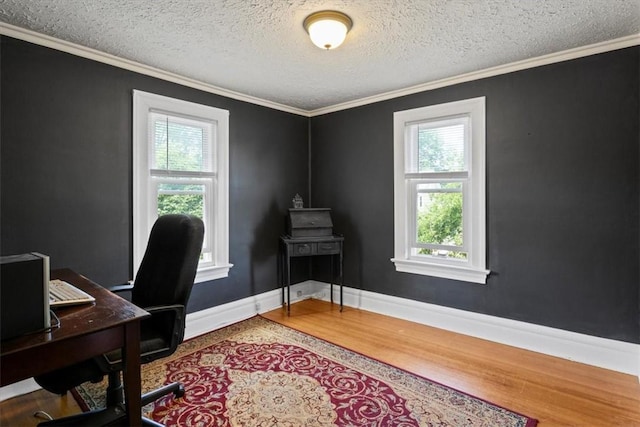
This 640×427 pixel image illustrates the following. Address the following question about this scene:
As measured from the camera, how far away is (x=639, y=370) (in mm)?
2416

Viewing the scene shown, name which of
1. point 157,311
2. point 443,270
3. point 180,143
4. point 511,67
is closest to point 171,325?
point 157,311

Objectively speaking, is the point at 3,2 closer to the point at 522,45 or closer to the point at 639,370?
the point at 522,45

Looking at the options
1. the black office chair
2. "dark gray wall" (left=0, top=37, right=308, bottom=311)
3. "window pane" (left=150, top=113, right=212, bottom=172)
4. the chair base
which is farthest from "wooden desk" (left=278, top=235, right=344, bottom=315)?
the chair base

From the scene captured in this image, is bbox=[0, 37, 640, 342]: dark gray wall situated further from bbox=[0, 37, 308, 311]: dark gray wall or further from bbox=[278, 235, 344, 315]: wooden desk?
bbox=[278, 235, 344, 315]: wooden desk

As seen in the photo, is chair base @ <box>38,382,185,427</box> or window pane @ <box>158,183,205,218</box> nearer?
chair base @ <box>38,382,185,427</box>

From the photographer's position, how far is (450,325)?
329 cm

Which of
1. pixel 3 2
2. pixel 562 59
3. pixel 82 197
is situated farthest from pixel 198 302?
pixel 562 59

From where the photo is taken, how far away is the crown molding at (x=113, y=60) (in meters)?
2.26

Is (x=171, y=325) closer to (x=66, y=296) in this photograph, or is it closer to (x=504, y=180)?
(x=66, y=296)

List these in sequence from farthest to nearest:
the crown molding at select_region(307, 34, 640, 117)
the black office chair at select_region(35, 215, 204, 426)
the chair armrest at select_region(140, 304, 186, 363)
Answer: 1. the crown molding at select_region(307, 34, 640, 117)
2. the chair armrest at select_region(140, 304, 186, 363)
3. the black office chair at select_region(35, 215, 204, 426)

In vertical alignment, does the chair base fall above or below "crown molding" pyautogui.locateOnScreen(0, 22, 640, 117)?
below

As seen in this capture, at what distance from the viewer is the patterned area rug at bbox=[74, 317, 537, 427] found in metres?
1.96

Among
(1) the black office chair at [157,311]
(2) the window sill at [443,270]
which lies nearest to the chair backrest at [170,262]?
(1) the black office chair at [157,311]

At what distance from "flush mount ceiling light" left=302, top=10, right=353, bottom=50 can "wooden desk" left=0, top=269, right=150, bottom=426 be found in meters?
1.81
